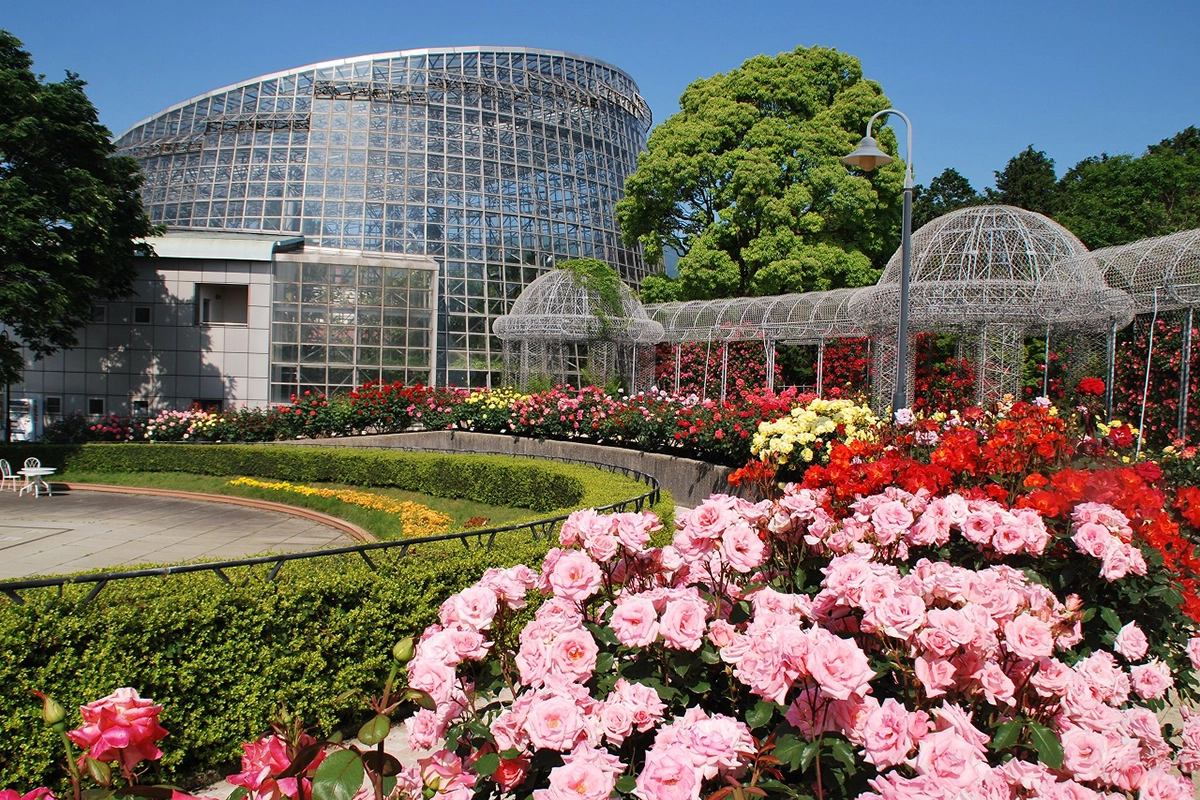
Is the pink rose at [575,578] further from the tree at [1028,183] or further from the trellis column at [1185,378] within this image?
the tree at [1028,183]

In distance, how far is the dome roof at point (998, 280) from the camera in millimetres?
10273

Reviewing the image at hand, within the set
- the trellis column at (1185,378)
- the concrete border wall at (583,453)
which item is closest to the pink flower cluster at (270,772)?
the concrete border wall at (583,453)

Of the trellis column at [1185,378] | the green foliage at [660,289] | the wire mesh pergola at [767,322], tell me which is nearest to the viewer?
the trellis column at [1185,378]

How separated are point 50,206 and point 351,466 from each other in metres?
8.98

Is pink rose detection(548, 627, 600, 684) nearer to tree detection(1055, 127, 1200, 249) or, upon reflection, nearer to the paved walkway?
the paved walkway

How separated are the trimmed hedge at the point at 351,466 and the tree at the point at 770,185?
11.1 metres

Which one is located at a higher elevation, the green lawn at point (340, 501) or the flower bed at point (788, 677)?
the flower bed at point (788, 677)

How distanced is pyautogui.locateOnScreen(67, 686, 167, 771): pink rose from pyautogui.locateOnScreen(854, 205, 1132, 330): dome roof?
10.9 metres

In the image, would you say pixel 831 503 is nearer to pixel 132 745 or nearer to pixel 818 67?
pixel 132 745

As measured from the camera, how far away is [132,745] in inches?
46.3

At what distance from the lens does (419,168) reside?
94.1 feet

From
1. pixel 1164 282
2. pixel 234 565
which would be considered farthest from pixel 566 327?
pixel 234 565

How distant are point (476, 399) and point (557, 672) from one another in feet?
48.7

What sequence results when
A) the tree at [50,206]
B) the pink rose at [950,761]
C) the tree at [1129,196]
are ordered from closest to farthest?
the pink rose at [950,761], the tree at [50,206], the tree at [1129,196]
